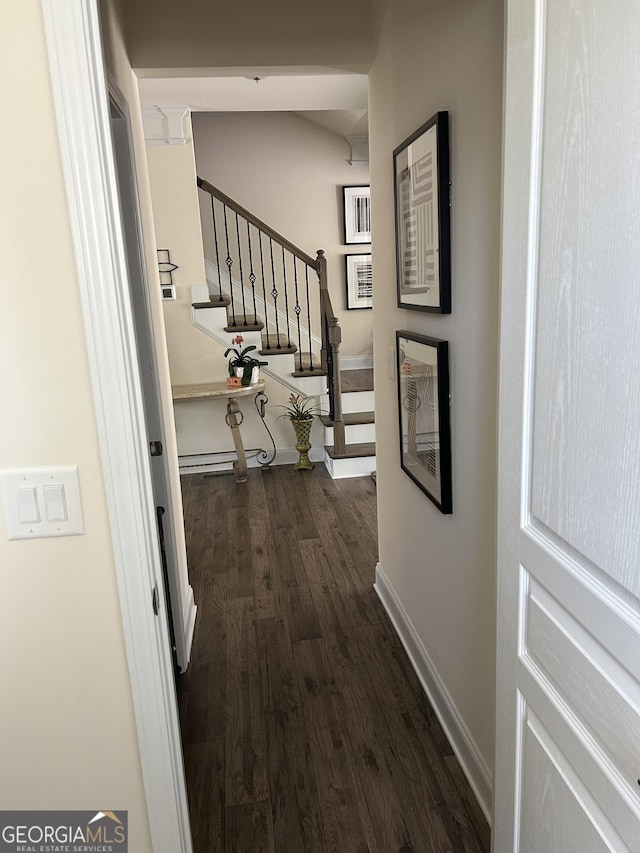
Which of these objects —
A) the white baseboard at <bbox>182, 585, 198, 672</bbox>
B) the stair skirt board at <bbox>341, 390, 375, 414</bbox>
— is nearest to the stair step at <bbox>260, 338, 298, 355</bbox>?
the stair skirt board at <bbox>341, 390, 375, 414</bbox>

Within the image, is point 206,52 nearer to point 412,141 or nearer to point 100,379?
point 412,141

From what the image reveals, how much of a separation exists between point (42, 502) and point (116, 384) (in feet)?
0.84

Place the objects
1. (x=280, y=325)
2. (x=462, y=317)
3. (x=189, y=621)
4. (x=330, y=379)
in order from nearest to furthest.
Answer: (x=462, y=317) → (x=189, y=621) → (x=330, y=379) → (x=280, y=325)

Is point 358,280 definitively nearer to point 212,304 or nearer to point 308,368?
point 308,368

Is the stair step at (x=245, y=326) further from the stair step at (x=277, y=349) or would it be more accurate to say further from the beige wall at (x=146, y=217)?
the beige wall at (x=146, y=217)

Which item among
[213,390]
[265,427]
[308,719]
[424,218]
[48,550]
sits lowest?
[308,719]

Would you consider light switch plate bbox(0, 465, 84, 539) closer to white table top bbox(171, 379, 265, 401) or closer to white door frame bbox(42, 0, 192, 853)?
white door frame bbox(42, 0, 192, 853)

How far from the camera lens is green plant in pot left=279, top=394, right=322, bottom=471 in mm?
5086

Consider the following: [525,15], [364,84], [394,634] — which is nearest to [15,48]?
[525,15]

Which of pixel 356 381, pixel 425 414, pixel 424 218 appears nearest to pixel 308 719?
pixel 425 414

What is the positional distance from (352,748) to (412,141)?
2.00 metres

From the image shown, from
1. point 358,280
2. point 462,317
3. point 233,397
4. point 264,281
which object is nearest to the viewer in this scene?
point 462,317

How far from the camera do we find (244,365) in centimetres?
492

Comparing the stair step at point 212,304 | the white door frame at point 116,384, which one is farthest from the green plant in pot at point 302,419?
the white door frame at point 116,384
